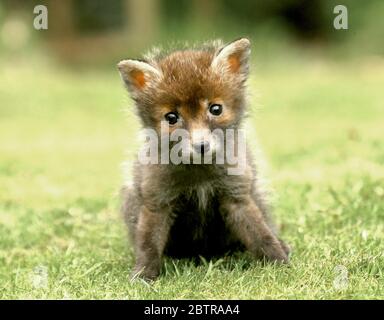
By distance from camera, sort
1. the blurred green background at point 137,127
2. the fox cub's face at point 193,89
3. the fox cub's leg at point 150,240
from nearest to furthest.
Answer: the fox cub's face at point 193,89 < the blurred green background at point 137,127 < the fox cub's leg at point 150,240

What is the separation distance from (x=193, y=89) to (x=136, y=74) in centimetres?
49

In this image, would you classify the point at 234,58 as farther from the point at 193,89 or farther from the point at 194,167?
the point at 194,167

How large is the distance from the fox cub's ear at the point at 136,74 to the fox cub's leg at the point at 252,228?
33.0 inches

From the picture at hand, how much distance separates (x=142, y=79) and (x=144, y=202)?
72 cm

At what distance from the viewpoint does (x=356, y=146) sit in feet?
28.1

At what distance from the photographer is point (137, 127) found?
17.2 feet

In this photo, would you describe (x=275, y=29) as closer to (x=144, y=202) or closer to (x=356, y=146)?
(x=356, y=146)

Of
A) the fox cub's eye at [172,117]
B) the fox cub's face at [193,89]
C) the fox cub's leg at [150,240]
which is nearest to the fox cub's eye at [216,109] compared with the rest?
the fox cub's face at [193,89]

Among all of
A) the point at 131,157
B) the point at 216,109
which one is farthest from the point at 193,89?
the point at 131,157

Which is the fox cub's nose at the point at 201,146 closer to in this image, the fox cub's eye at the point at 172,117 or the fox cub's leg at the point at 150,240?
the fox cub's eye at the point at 172,117

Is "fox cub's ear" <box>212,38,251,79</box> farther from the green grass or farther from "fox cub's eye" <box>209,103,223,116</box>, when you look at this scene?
the green grass

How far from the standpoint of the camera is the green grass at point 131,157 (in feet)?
15.2

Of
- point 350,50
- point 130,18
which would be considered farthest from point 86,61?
point 350,50

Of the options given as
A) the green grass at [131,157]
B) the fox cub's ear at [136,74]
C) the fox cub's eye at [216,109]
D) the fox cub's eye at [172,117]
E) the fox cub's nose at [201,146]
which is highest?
the fox cub's ear at [136,74]
